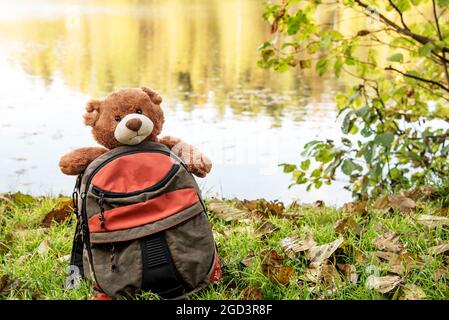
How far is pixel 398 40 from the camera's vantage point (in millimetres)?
3195

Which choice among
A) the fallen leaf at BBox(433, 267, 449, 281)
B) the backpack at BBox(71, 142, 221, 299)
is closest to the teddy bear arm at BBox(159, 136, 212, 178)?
the backpack at BBox(71, 142, 221, 299)

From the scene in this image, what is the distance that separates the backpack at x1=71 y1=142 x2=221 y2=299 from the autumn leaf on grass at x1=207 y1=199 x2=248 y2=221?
0.79 metres

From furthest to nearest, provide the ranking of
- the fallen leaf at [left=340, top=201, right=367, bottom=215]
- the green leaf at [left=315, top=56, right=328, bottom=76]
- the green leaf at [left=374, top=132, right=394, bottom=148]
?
the green leaf at [left=315, top=56, right=328, bottom=76]
the green leaf at [left=374, top=132, right=394, bottom=148]
the fallen leaf at [left=340, top=201, right=367, bottom=215]

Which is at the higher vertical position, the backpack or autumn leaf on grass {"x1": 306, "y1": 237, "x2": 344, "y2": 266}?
the backpack

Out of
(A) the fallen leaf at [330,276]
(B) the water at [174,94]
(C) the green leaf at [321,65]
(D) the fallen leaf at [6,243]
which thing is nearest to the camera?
(A) the fallen leaf at [330,276]

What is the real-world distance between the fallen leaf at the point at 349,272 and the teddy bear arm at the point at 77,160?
0.93 m

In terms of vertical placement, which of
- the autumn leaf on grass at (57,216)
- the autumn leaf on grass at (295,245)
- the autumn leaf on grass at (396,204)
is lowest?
the autumn leaf on grass at (57,216)

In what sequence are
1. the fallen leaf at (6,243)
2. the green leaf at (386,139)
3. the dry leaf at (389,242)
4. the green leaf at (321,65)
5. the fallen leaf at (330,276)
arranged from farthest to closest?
the green leaf at (321,65)
the green leaf at (386,139)
the fallen leaf at (6,243)
the dry leaf at (389,242)
the fallen leaf at (330,276)

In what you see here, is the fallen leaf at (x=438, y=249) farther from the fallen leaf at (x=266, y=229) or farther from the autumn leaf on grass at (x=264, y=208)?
the autumn leaf on grass at (x=264, y=208)

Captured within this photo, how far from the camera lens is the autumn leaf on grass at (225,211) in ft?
8.71

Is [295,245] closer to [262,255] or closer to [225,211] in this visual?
[262,255]

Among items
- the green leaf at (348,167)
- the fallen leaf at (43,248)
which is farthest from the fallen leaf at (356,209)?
the fallen leaf at (43,248)

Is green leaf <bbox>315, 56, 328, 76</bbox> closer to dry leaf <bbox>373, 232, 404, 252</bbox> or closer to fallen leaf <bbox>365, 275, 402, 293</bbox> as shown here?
dry leaf <bbox>373, 232, 404, 252</bbox>

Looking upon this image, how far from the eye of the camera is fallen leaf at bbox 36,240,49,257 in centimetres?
222
